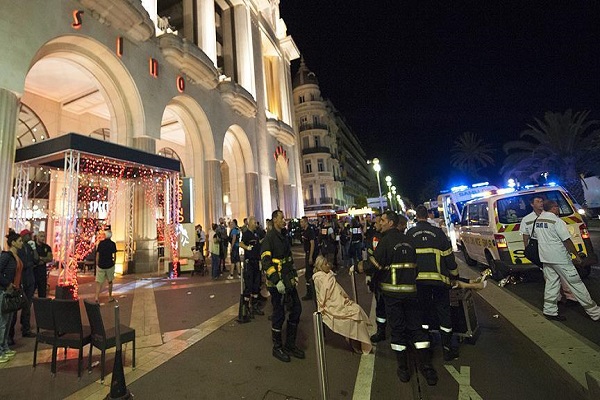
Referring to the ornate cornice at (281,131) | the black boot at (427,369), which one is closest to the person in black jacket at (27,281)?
the black boot at (427,369)

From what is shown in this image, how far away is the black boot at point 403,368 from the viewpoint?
3477mm

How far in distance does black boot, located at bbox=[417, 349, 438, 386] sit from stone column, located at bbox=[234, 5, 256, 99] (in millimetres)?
22118

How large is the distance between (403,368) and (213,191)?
14.9m

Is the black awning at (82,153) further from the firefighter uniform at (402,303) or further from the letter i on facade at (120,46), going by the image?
the firefighter uniform at (402,303)

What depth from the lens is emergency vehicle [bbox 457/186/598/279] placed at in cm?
651

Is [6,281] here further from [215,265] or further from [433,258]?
[215,265]

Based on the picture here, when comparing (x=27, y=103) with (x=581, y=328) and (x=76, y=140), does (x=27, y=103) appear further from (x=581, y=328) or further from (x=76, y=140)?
(x=581, y=328)

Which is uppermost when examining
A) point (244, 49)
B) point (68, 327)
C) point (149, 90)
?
point (244, 49)

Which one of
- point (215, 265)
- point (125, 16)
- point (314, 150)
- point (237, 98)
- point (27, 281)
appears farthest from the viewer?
point (314, 150)

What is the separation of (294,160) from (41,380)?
26.8 metres

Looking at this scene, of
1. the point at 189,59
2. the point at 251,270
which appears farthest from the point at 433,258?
the point at 189,59

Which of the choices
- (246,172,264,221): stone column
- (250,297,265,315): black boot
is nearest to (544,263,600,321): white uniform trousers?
(250,297,265,315): black boot

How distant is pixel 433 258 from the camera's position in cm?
409

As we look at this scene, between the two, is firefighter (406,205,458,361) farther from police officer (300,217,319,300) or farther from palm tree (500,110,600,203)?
palm tree (500,110,600,203)
